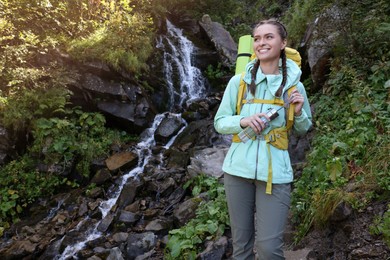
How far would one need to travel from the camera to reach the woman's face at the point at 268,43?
2.63 m

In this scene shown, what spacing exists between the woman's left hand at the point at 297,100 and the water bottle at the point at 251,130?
169 mm

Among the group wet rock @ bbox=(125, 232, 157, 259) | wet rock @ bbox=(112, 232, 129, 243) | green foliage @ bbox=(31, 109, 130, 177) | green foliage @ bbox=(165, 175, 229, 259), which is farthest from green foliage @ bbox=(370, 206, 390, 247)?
green foliage @ bbox=(31, 109, 130, 177)

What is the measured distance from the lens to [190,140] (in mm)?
9570

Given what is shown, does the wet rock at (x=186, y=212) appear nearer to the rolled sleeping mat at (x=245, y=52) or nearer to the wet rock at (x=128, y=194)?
the wet rock at (x=128, y=194)

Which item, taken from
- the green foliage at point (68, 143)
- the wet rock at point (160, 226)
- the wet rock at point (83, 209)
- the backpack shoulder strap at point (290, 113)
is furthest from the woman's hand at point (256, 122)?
the green foliage at point (68, 143)

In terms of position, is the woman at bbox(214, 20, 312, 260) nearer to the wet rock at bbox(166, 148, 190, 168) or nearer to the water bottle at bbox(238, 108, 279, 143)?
the water bottle at bbox(238, 108, 279, 143)

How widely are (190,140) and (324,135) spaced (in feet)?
14.7

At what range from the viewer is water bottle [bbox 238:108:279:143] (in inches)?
97.5

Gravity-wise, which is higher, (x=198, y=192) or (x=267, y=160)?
(x=267, y=160)

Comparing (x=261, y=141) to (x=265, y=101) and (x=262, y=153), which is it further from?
(x=265, y=101)

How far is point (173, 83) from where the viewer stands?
40.7ft

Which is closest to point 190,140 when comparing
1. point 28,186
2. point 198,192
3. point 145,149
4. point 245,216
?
point 145,149

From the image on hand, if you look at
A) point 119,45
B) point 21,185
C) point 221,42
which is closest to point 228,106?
point 21,185

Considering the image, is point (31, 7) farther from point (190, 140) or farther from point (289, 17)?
point (289, 17)
